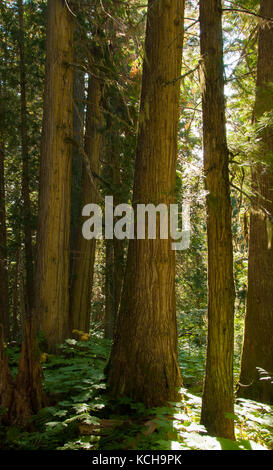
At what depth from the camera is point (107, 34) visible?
773 centimetres

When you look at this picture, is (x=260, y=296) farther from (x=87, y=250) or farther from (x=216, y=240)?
(x=87, y=250)

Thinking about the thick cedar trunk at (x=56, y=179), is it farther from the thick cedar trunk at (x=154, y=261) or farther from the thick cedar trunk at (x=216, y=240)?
the thick cedar trunk at (x=216, y=240)

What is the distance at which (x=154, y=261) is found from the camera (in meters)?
5.09

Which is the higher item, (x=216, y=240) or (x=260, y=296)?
(x=216, y=240)

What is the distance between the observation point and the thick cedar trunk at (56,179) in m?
7.50

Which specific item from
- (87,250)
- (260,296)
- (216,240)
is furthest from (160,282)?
(87,250)

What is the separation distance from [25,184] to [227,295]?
7.76 meters

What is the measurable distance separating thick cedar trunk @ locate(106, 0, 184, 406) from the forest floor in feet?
0.88

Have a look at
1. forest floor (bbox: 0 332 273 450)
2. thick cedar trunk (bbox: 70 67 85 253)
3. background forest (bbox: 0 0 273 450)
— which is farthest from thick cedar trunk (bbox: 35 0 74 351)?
forest floor (bbox: 0 332 273 450)

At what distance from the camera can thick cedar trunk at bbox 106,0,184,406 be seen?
16.2 feet

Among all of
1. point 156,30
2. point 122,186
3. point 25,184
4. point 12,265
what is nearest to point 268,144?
point 156,30

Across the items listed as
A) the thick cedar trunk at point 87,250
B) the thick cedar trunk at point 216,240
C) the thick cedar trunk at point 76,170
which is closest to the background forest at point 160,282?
the thick cedar trunk at point 216,240

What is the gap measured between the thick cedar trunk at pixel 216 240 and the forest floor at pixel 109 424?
1.01 ft

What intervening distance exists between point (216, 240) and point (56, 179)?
4186 millimetres
